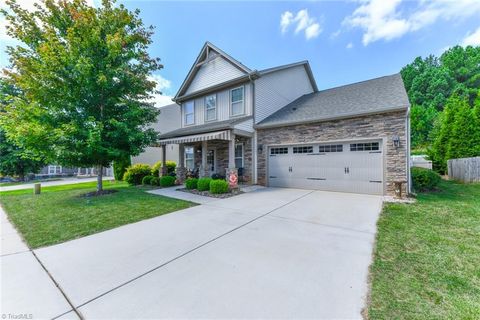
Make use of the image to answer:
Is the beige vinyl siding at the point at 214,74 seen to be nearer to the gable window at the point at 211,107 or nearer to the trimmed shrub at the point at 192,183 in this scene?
the gable window at the point at 211,107

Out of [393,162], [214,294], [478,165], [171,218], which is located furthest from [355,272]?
[478,165]

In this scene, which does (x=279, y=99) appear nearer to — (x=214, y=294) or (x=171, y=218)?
(x=171, y=218)

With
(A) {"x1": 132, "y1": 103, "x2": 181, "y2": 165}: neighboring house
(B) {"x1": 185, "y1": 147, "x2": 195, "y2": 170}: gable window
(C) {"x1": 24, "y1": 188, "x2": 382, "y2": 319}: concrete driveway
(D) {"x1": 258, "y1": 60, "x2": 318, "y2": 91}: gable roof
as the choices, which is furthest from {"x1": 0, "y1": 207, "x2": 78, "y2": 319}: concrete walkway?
(A) {"x1": 132, "y1": 103, "x2": 181, "y2": 165}: neighboring house

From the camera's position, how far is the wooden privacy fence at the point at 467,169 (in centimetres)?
1179

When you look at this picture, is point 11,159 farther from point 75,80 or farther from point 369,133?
point 369,133

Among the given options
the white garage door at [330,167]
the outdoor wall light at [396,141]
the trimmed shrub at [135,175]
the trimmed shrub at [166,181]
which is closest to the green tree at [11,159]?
the trimmed shrub at [135,175]

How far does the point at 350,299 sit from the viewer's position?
2.48 m

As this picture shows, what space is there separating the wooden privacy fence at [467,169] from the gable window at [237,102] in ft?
46.9

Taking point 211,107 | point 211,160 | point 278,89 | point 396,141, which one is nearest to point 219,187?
point 211,160

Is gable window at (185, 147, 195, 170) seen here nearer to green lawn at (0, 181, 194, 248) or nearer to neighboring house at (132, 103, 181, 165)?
neighboring house at (132, 103, 181, 165)

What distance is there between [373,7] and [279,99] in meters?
6.40

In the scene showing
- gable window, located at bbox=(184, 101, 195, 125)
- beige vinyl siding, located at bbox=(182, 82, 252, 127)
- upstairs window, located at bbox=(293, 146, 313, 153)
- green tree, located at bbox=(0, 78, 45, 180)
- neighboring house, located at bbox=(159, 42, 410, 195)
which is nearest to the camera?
neighboring house, located at bbox=(159, 42, 410, 195)

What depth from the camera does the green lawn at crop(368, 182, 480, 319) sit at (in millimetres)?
2305

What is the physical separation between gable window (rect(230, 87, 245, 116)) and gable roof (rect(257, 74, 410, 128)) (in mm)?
1608
